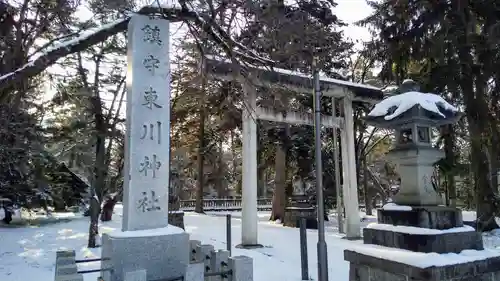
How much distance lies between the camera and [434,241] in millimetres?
4316

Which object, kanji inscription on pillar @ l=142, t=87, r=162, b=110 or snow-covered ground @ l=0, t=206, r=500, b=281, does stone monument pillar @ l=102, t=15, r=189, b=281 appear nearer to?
kanji inscription on pillar @ l=142, t=87, r=162, b=110

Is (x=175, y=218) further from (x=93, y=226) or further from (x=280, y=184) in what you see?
(x=280, y=184)

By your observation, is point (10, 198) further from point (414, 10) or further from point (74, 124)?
point (414, 10)

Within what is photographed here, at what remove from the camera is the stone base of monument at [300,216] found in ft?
46.3

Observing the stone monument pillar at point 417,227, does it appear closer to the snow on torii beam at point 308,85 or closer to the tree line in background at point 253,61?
the tree line in background at point 253,61

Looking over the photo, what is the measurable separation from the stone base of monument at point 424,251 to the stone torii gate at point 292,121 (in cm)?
434

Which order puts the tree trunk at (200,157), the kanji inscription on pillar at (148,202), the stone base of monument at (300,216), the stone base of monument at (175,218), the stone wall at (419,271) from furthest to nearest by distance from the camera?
the tree trunk at (200,157), the stone base of monument at (300,216), the stone base of monument at (175,218), the kanji inscription on pillar at (148,202), the stone wall at (419,271)

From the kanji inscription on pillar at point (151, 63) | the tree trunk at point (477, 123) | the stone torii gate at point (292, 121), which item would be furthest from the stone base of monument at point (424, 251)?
the tree trunk at point (477, 123)

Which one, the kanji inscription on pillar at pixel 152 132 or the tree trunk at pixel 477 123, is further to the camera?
the tree trunk at pixel 477 123

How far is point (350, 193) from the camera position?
11234 mm

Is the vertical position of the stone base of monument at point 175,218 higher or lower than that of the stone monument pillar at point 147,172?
lower

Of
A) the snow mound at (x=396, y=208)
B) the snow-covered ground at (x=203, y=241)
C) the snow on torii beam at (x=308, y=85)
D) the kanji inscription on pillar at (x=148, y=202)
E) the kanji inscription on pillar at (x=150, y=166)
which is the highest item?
the snow on torii beam at (x=308, y=85)

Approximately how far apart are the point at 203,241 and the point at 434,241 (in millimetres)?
6784

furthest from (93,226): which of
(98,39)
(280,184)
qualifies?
(280,184)
